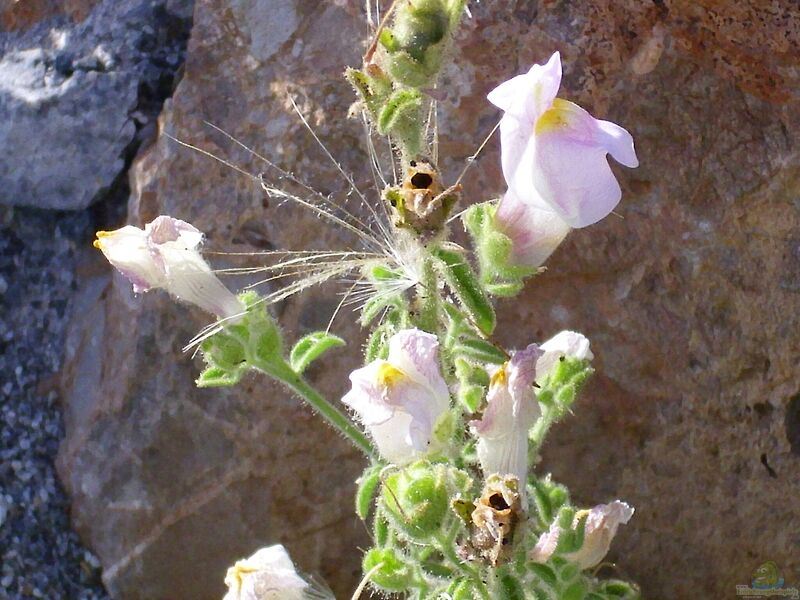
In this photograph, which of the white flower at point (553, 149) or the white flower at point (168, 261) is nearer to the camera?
the white flower at point (553, 149)

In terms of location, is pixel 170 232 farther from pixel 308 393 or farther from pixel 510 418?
pixel 510 418

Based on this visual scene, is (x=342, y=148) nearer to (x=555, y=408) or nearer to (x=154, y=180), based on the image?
(x=154, y=180)

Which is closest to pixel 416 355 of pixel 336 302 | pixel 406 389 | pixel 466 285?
pixel 406 389

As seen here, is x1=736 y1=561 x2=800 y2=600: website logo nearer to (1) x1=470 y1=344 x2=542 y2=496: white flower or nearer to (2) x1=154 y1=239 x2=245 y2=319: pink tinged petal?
(1) x1=470 y1=344 x2=542 y2=496: white flower

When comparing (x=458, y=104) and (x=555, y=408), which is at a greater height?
(x=458, y=104)

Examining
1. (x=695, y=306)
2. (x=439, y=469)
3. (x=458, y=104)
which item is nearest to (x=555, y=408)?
(x=439, y=469)

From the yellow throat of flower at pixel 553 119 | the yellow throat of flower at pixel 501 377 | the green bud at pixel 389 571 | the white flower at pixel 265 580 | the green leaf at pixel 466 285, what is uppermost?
the yellow throat of flower at pixel 553 119

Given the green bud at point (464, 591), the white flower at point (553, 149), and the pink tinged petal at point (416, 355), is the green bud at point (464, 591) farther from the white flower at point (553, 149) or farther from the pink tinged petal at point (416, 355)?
the white flower at point (553, 149)

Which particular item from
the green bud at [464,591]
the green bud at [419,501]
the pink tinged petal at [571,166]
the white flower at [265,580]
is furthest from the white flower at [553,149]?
the white flower at [265,580]

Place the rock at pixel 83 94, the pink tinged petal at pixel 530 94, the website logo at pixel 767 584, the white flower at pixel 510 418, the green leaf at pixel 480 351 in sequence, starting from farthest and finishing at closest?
the rock at pixel 83 94, the website logo at pixel 767 584, the green leaf at pixel 480 351, the white flower at pixel 510 418, the pink tinged petal at pixel 530 94
